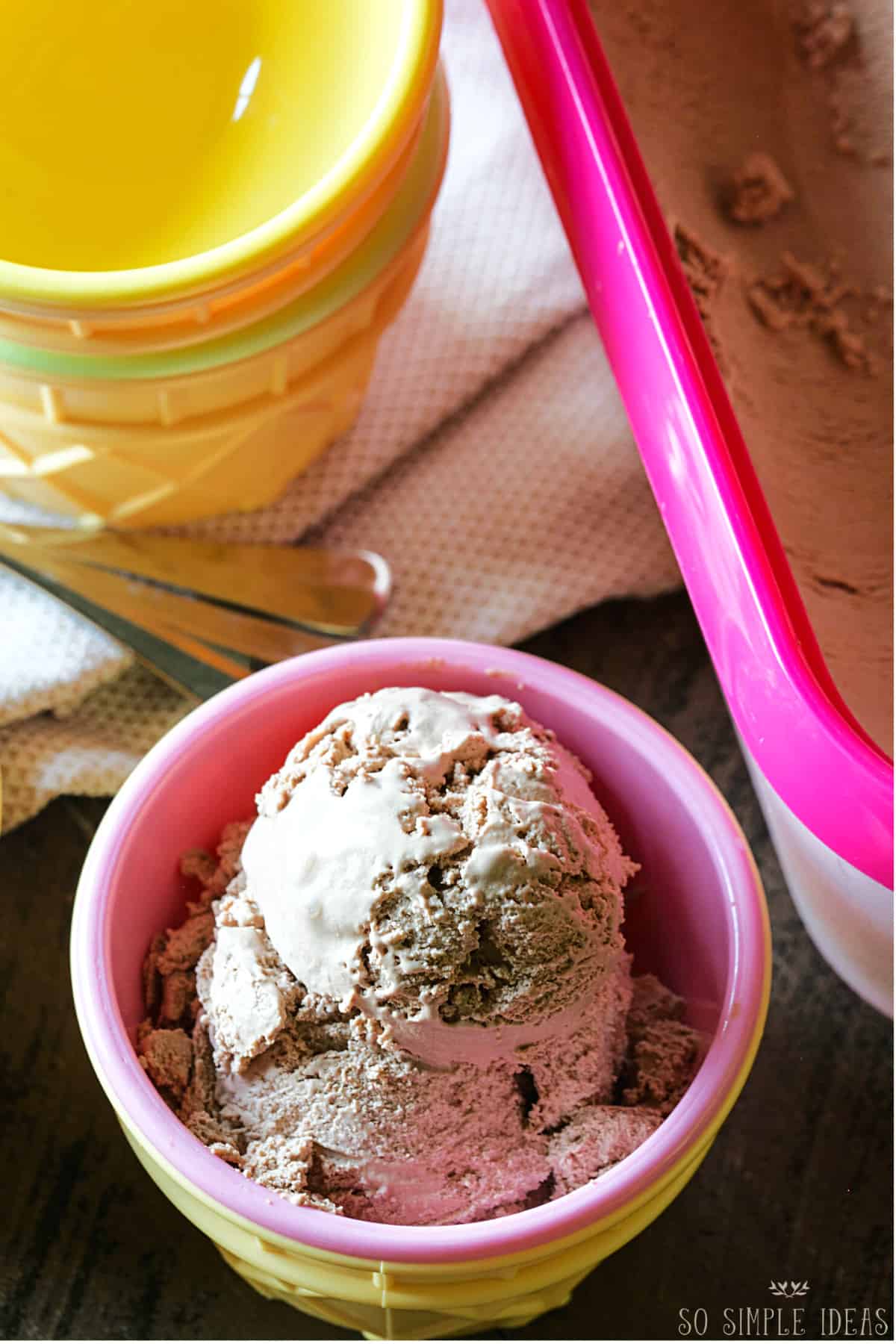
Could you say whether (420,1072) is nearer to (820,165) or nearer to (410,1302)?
(410,1302)

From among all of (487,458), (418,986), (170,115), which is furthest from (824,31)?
(418,986)

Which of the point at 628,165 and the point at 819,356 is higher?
the point at 628,165

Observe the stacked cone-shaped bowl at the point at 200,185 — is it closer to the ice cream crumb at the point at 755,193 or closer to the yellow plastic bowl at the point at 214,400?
the yellow plastic bowl at the point at 214,400

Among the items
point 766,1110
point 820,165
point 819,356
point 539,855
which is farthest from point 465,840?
point 820,165

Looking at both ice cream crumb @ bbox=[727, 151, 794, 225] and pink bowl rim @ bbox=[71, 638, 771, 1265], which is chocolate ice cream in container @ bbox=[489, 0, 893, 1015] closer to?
pink bowl rim @ bbox=[71, 638, 771, 1265]

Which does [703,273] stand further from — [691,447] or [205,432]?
[205,432]

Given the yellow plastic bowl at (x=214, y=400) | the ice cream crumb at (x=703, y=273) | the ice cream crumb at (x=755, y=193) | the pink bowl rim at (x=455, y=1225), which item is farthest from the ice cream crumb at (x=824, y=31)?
the pink bowl rim at (x=455, y=1225)
